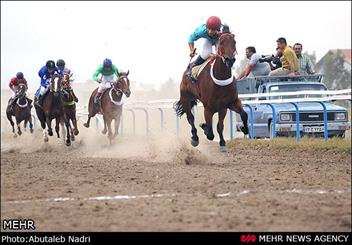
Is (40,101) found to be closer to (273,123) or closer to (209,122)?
(273,123)

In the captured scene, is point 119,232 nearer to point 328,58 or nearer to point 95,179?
point 95,179

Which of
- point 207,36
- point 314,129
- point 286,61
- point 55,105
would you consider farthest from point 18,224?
point 55,105

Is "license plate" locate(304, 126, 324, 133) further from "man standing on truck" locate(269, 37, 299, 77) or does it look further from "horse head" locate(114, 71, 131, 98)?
"horse head" locate(114, 71, 131, 98)

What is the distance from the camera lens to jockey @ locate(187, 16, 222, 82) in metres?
13.2

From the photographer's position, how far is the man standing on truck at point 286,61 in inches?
697

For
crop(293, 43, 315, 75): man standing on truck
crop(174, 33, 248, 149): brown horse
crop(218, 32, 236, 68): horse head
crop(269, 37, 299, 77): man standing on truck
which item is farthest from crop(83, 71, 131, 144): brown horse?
crop(218, 32, 236, 68): horse head

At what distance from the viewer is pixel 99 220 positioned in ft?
21.0

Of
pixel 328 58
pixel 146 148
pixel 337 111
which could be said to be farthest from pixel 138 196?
pixel 328 58

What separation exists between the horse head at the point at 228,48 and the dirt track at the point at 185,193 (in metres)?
1.80

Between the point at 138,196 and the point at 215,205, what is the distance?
118 centimetres

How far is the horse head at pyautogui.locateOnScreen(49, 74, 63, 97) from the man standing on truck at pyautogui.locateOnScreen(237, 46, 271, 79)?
16.7ft

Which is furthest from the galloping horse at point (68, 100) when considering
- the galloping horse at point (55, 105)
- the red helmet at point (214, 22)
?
the red helmet at point (214, 22)

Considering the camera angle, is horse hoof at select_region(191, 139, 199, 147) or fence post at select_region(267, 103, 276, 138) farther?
fence post at select_region(267, 103, 276, 138)

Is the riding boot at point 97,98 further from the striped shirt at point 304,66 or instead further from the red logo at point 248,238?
the red logo at point 248,238
